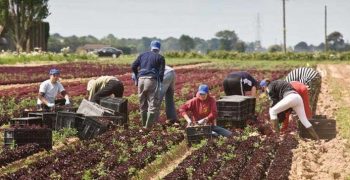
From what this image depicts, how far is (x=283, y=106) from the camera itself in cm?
1317

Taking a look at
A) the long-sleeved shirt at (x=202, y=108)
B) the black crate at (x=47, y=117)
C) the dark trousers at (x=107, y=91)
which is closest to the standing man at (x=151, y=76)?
the dark trousers at (x=107, y=91)

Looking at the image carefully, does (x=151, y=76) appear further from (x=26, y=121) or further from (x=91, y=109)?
(x=26, y=121)

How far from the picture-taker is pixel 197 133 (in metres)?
12.8

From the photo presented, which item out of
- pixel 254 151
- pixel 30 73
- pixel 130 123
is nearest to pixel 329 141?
pixel 254 151

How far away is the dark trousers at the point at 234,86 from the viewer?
16.1m

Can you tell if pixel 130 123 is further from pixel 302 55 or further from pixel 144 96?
pixel 302 55

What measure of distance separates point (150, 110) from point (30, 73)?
76.3 ft

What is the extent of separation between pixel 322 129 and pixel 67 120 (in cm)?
513

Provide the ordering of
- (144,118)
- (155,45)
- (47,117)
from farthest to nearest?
(144,118), (155,45), (47,117)

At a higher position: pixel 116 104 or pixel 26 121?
pixel 116 104

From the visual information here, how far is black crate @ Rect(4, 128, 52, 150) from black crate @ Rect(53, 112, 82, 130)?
51.9 inches

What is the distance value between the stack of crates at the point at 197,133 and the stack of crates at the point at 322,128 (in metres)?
1.99

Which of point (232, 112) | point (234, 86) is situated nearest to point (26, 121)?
point (232, 112)

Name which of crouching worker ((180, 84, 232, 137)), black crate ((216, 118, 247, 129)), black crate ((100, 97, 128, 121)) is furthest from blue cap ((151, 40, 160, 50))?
black crate ((216, 118, 247, 129))
